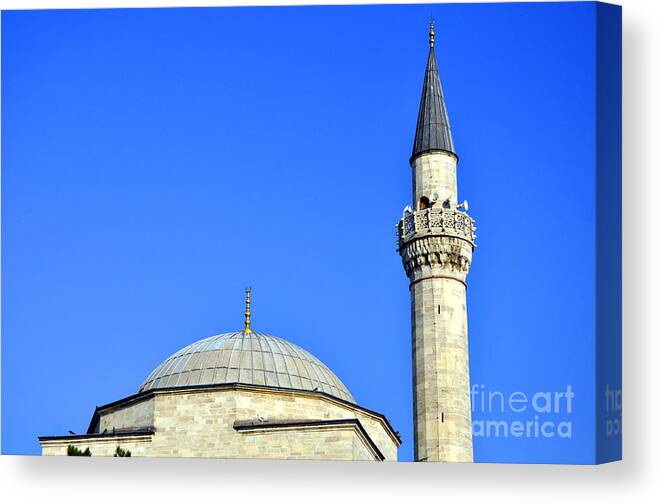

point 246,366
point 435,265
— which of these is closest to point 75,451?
point 246,366

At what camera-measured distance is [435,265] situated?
22.3 meters

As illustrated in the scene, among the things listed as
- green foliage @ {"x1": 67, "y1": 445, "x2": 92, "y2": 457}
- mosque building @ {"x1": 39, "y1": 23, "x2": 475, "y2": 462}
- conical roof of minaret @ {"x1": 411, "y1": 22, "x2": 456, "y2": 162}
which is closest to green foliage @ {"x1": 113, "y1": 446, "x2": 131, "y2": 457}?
mosque building @ {"x1": 39, "y1": 23, "x2": 475, "y2": 462}

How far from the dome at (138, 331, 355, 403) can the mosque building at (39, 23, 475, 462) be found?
0.02m

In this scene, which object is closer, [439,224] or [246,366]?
[439,224]

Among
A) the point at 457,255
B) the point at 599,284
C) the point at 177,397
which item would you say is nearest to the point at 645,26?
the point at 599,284

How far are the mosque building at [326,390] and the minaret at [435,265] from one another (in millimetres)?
13

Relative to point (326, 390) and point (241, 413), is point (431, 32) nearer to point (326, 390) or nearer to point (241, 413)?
point (241, 413)

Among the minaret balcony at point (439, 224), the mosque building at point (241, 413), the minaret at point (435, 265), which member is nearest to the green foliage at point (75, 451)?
the mosque building at point (241, 413)

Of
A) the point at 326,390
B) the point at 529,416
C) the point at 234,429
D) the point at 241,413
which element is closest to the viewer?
the point at 529,416

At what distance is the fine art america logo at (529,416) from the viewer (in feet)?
58.6

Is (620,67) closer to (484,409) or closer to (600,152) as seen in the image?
(600,152)

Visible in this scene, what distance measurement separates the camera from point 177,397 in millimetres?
23734

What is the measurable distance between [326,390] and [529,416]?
276 inches

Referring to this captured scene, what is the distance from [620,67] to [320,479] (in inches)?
217
